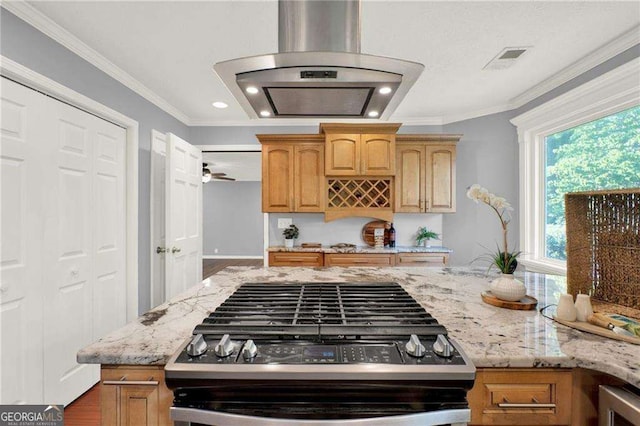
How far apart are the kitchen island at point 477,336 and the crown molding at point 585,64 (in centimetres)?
191

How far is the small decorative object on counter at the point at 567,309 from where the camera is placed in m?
1.13

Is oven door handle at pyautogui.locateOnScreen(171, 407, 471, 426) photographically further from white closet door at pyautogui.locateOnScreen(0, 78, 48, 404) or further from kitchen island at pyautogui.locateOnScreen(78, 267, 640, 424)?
white closet door at pyautogui.locateOnScreen(0, 78, 48, 404)

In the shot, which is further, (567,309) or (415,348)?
(567,309)

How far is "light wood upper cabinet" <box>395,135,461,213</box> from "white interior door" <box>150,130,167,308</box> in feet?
8.72

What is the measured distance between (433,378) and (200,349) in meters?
0.62

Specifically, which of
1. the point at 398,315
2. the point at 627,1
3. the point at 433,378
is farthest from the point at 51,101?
the point at 627,1

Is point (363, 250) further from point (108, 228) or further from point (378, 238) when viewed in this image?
point (108, 228)

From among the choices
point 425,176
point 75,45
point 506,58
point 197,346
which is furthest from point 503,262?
point 75,45

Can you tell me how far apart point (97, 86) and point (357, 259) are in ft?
9.54

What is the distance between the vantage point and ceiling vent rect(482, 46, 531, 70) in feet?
7.85

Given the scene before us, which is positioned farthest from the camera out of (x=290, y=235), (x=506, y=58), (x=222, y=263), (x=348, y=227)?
(x=222, y=263)

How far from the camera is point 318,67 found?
1123 millimetres

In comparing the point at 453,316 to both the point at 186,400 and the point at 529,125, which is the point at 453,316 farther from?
the point at 529,125

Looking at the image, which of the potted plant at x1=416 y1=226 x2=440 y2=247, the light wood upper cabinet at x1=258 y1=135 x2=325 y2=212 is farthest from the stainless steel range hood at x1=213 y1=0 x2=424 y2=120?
the potted plant at x1=416 y1=226 x2=440 y2=247
